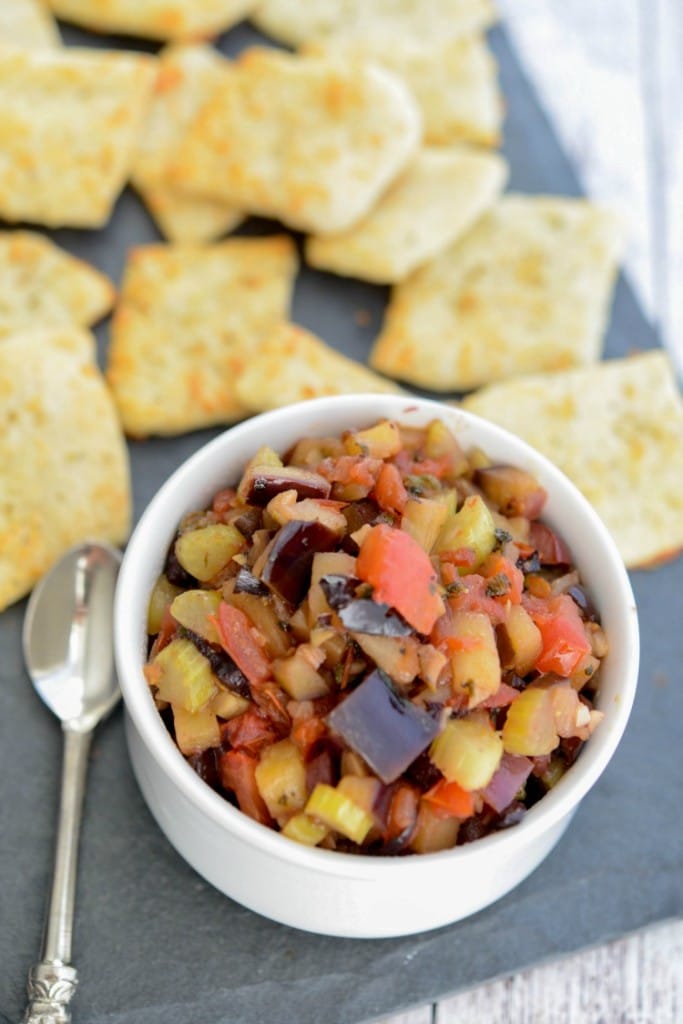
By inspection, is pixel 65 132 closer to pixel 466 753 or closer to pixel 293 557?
pixel 293 557

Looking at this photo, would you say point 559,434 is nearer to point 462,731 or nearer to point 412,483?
point 412,483

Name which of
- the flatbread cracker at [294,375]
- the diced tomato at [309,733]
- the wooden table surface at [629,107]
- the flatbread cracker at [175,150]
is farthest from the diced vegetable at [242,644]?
the wooden table surface at [629,107]

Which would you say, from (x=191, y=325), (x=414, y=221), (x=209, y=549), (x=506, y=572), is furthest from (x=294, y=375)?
(x=506, y=572)

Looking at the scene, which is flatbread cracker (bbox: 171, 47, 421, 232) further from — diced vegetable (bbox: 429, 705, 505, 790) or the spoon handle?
diced vegetable (bbox: 429, 705, 505, 790)

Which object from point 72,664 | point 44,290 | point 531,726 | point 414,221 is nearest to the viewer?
point 531,726

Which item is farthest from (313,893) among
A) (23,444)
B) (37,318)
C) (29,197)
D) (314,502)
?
(29,197)

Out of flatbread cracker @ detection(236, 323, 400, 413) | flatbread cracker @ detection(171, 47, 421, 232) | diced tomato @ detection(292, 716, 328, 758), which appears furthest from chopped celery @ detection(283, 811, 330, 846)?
flatbread cracker @ detection(171, 47, 421, 232)

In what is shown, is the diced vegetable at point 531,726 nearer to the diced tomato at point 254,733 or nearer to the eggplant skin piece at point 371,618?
the eggplant skin piece at point 371,618
